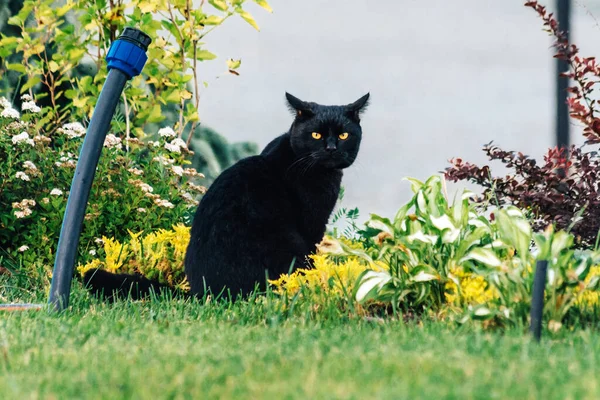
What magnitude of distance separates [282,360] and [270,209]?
6.94 feet

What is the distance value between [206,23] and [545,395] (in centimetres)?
535

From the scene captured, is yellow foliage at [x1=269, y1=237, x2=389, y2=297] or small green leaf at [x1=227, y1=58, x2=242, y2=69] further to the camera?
small green leaf at [x1=227, y1=58, x2=242, y2=69]

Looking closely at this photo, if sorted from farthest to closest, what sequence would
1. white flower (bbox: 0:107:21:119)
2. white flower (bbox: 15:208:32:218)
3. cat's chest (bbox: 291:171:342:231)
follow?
white flower (bbox: 0:107:21:119)
white flower (bbox: 15:208:32:218)
cat's chest (bbox: 291:171:342:231)

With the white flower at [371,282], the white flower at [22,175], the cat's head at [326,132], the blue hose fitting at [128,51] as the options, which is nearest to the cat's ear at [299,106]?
the cat's head at [326,132]

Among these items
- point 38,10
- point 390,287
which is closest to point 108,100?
point 390,287

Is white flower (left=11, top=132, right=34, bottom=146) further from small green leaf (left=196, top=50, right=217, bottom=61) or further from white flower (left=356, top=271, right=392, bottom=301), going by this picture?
white flower (left=356, top=271, right=392, bottom=301)

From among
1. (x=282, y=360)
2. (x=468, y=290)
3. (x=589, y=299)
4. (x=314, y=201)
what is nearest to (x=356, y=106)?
(x=314, y=201)

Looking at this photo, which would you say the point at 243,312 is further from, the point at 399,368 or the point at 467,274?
the point at 399,368

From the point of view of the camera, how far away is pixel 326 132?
506 cm

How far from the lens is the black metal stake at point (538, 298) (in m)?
2.87

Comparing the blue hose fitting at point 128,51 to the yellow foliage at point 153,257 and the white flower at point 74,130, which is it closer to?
the yellow foliage at point 153,257

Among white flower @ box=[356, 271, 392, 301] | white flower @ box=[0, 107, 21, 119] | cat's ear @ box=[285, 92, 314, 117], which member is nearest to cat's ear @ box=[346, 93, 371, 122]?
cat's ear @ box=[285, 92, 314, 117]

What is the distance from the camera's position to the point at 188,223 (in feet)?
20.6

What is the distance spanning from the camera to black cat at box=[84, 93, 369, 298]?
439 centimetres
